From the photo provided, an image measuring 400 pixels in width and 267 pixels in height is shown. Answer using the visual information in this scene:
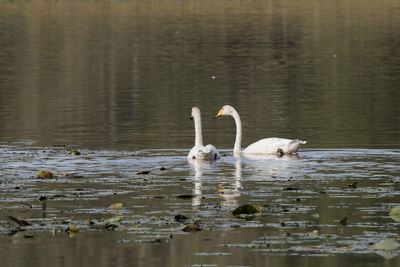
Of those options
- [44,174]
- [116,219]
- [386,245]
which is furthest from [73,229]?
[44,174]

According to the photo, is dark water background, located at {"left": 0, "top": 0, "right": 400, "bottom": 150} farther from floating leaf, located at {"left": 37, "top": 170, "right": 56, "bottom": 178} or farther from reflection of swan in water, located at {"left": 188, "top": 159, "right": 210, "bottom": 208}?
floating leaf, located at {"left": 37, "top": 170, "right": 56, "bottom": 178}

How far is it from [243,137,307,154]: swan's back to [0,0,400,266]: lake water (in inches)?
13.5

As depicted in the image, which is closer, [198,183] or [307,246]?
[307,246]

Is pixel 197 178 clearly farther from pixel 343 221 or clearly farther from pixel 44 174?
pixel 343 221

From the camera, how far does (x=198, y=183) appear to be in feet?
65.5

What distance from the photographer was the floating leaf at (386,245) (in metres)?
13.8

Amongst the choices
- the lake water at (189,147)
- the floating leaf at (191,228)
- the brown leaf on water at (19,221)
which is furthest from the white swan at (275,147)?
the brown leaf on water at (19,221)

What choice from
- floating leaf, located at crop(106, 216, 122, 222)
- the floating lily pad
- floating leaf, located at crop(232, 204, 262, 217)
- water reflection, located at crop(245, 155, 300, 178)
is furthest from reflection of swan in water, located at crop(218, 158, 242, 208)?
the floating lily pad

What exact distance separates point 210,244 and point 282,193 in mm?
4394

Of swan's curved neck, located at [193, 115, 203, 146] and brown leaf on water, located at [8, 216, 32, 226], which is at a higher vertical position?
swan's curved neck, located at [193, 115, 203, 146]

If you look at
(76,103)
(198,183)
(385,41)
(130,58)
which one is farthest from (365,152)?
(385,41)

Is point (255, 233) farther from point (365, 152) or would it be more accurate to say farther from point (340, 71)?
point (340, 71)

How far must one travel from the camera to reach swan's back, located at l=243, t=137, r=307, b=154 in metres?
24.3

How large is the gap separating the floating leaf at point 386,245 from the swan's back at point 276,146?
10295 mm
